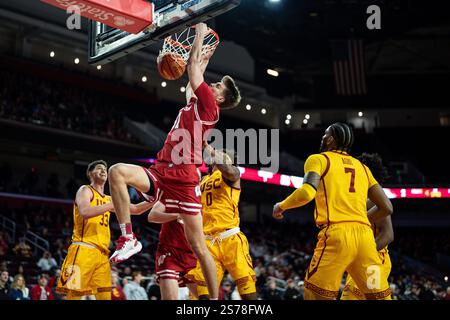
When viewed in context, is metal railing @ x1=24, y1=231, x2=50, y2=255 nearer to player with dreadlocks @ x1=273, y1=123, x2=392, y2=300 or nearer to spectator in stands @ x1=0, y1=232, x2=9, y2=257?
spectator in stands @ x1=0, y1=232, x2=9, y2=257

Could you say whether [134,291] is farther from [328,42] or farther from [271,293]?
[328,42]

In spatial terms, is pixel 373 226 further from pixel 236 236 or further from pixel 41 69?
pixel 41 69

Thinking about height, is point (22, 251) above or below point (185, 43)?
below

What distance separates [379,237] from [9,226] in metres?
16.6

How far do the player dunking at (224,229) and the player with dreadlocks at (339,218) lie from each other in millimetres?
1734

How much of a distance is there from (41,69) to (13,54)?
1357 millimetres

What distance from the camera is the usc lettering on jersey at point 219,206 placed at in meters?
8.01

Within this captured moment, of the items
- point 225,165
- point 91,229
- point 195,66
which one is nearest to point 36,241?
point 91,229

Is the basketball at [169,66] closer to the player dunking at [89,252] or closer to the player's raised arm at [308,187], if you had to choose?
the player's raised arm at [308,187]

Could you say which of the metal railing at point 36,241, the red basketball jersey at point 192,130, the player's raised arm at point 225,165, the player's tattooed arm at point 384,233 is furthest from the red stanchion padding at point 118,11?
the metal railing at point 36,241

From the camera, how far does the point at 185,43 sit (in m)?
7.64

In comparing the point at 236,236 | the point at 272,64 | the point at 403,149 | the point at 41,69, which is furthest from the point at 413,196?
the point at 236,236

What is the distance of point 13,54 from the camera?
88.5 ft
